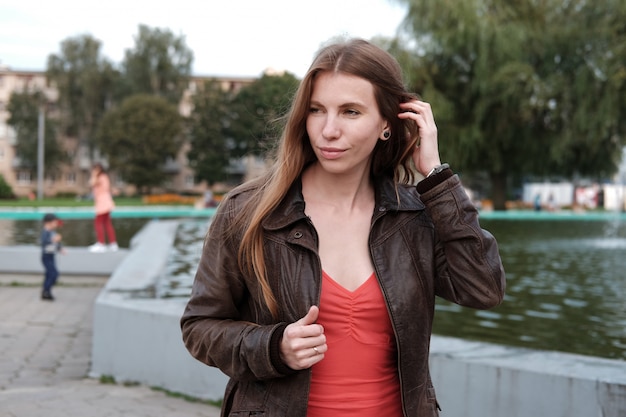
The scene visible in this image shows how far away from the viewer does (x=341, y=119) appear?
2045 mm

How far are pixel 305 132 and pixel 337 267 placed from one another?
1.30 feet

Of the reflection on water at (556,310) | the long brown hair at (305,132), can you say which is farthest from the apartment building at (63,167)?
the long brown hair at (305,132)

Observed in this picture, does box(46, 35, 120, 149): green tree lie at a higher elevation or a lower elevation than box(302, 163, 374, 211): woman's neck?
higher

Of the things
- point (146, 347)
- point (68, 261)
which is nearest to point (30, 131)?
point (68, 261)

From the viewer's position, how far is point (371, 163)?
228 cm

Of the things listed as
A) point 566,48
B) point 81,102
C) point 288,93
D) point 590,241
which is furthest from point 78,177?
point 288,93

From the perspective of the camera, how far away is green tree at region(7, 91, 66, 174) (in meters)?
72.6

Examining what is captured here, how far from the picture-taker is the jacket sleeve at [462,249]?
6.79ft

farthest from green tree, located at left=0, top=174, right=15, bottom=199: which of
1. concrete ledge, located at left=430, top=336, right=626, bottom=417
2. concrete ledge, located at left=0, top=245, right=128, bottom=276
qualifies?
concrete ledge, located at left=430, top=336, right=626, bottom=417

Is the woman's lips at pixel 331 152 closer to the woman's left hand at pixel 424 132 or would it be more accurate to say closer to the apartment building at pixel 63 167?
the woman's left hand at pixel 424 132

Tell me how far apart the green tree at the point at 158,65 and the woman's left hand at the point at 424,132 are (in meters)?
66.4

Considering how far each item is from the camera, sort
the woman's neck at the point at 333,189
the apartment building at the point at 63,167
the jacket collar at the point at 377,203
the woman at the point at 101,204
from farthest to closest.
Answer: the apartment building at the point at 63,167 → the woman at the point at 101,204 → the woman's neck at the point at 333,189 → the jacket collar at the point at 377,203

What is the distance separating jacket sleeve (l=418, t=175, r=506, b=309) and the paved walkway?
3.19 meters

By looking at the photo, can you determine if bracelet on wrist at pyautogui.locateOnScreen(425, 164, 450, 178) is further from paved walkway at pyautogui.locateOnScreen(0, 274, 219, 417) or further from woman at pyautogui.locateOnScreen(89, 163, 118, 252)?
woman at pyautogui.locateOnScreen(89, 163, 118, 252)
